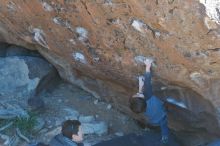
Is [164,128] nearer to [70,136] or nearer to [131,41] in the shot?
[131,41]

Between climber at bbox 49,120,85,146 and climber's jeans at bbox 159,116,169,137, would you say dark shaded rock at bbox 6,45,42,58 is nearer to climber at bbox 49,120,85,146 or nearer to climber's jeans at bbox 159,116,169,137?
climber's jeans at bbox 159,116,169,137

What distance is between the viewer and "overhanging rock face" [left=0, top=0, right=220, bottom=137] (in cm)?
488

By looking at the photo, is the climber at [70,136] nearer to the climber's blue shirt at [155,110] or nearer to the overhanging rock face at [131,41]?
the climber's blue shirt at [155,110]

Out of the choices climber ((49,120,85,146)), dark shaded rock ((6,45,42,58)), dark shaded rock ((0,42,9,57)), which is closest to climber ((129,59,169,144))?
climber ((49,120,85,146))

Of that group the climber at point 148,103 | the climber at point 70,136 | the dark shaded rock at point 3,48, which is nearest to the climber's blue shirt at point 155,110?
the climber at point 148,103

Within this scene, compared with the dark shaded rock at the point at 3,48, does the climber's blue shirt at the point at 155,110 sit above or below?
below

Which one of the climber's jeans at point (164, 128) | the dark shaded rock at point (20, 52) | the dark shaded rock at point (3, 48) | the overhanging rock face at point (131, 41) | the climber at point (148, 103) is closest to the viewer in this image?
the overhanging rock face at point (131, 41)

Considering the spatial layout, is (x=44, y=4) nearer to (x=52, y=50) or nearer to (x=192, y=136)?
(x=52, y=50)

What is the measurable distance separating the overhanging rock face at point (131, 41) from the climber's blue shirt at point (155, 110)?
8.3 inches

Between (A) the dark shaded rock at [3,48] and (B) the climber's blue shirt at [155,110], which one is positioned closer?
(B) the climber's blue shirt at [155,110]

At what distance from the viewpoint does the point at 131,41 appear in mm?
5367

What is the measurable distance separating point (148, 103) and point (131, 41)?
2.01 feet

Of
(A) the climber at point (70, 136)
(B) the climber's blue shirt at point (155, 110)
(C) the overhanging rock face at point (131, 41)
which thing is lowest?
(A) the climber at point (70, 136)

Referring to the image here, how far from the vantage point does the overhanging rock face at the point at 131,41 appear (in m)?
4.88
